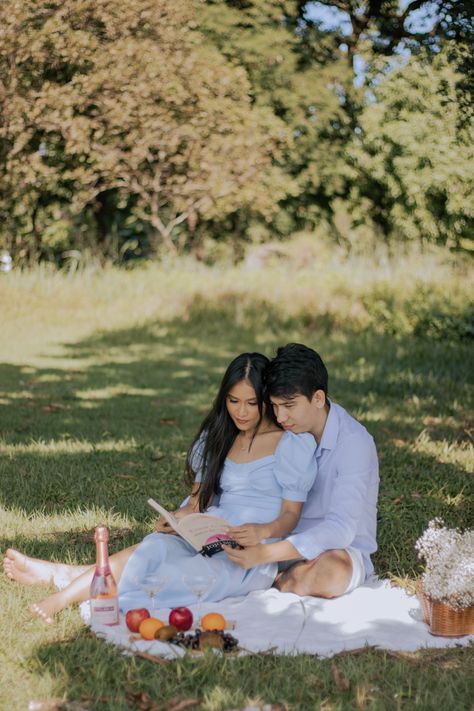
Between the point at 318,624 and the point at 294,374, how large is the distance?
113cm

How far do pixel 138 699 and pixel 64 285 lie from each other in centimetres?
1350

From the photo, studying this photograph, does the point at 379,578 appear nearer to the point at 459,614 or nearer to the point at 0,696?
the point at 459,614

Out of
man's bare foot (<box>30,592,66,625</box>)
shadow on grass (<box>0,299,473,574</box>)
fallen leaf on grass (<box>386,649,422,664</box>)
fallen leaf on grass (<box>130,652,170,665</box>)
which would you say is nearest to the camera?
fallen leaf on grass (<box>130,652,170,665</box>)

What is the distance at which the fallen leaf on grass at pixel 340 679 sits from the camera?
3588 millimetres

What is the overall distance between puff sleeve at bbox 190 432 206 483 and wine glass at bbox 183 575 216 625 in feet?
2.05

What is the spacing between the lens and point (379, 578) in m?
4.95

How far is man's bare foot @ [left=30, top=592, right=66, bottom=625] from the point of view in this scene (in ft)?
13.7

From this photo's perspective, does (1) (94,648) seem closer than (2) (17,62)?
Yes

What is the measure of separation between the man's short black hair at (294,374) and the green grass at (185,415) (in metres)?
1.10

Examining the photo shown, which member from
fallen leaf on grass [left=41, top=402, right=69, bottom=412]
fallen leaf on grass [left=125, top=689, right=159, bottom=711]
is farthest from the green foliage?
fallen leaf on grass [left=125, top=689, right=159, bottom=711]

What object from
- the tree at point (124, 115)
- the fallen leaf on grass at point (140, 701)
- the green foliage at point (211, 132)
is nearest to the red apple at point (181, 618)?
the fallen leaf on grass at point (140, 701)

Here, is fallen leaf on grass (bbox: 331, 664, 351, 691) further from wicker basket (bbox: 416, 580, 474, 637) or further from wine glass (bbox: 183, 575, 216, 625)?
wine glass (bbox: 183, 575, 216, 625)

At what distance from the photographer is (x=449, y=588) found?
4031mm

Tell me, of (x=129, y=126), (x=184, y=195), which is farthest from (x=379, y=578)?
(x=184, y=195)
